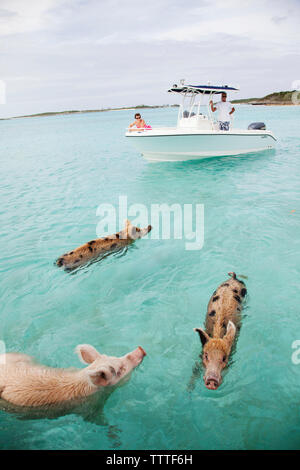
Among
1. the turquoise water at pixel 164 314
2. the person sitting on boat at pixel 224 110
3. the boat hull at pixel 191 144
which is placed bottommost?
the turquoise water at pixel 164 314

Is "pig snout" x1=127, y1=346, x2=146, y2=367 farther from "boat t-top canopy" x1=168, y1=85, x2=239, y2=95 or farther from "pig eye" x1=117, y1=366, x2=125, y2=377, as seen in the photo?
"boat t-top canopy" x1=168, y1=85, x2=239, y2=95

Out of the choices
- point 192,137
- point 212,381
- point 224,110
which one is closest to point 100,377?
point 212,381

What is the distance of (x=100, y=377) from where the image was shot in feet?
11.0

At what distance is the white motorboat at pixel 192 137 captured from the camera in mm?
16061

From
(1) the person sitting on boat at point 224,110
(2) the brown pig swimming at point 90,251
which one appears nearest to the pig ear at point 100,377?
(2) the brown pig swimming at point 90,251

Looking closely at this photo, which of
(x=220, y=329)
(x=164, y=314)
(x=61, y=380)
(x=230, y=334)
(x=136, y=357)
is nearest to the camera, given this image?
(x=61, y=380)

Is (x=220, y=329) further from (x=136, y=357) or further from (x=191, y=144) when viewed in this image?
(x=191, y=144)

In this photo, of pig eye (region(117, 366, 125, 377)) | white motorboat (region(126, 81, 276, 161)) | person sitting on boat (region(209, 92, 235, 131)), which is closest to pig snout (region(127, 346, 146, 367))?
pig eye (region(117, 366, 125, 377))

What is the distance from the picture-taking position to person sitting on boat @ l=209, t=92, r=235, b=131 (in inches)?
654

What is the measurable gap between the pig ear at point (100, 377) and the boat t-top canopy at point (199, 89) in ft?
51.2

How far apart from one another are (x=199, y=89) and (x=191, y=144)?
2.90 meters

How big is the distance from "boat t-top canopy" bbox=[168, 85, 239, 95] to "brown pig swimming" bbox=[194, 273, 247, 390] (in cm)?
1346

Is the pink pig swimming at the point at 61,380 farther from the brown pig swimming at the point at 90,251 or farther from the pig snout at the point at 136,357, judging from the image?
the brown pig swimming at the point at 90,251
